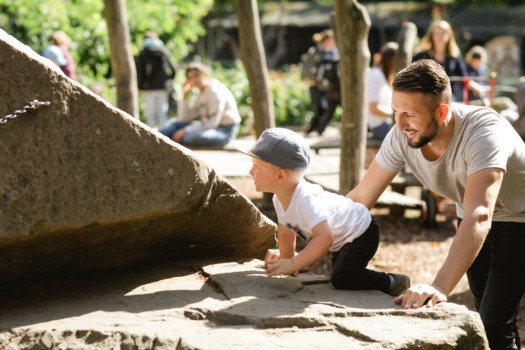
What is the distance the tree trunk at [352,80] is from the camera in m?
7.06

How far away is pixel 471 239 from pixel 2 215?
178 cm

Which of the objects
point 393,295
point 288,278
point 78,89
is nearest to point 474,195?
point 393,295

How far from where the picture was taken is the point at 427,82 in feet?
11.6

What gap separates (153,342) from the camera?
129 inches

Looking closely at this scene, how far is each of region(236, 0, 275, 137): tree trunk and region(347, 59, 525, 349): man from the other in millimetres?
4366

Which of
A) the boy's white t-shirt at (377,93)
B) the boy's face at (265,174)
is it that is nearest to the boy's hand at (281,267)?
the boy's face at (265,174)

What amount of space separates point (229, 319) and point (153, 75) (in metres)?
11.4

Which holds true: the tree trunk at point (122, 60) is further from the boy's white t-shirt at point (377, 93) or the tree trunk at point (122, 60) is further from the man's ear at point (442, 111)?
the man's ear at point (442, 111)

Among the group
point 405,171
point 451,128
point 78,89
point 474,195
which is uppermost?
point 78,89

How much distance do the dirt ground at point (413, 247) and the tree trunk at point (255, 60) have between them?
93 cm

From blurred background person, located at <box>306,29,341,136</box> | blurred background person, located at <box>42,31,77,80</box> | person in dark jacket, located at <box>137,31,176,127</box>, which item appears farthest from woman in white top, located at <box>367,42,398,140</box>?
blurred background person, located at <box>306,29,341,136</box>

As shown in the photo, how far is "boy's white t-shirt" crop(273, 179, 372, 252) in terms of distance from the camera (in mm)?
3795

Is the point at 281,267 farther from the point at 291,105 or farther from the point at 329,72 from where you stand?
the point at 291,105

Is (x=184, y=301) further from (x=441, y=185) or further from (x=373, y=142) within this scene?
(x=373, y=142)
